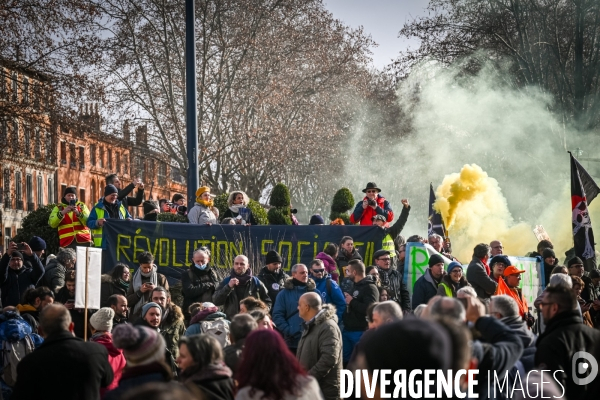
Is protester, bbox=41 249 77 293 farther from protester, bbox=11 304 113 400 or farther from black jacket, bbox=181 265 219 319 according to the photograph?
protester, bbox=11 304 113 400

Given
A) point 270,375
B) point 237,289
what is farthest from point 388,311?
point 237,289

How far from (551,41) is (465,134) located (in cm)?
589

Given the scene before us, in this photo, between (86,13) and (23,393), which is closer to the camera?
(23,393)

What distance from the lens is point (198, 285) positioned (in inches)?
437

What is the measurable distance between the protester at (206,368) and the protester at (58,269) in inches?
251

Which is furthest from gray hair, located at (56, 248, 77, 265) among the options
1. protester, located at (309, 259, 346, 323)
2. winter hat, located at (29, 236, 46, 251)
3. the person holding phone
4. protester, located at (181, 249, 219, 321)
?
protester, located at (309, 259, 346, 323)

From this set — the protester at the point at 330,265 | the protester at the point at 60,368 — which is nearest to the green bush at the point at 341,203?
the protester at the point at 330,265

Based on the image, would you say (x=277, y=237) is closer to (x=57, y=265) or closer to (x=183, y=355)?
(x=57, y=265)

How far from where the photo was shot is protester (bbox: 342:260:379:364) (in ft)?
33.3

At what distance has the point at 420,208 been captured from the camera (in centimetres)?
4709

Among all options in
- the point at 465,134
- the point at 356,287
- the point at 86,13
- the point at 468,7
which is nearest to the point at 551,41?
the point at 468,7

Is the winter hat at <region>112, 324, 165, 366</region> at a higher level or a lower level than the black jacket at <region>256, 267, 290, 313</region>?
lower

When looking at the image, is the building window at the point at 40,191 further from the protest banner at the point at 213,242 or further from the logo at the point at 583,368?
the logo at the point at 583,368

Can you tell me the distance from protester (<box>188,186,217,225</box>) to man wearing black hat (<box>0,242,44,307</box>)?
2.43 metres
